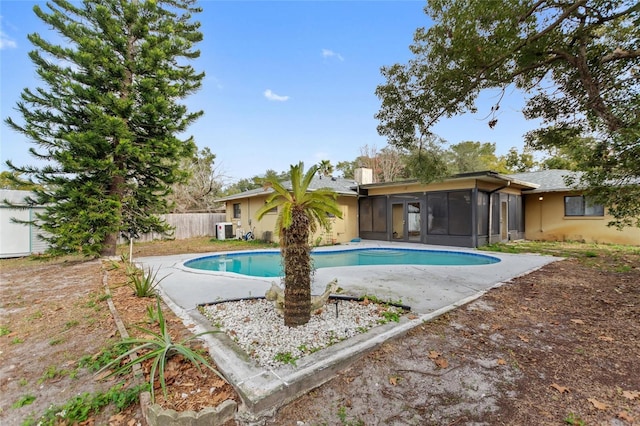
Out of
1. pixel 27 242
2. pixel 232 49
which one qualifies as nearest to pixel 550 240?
pixel 232 49

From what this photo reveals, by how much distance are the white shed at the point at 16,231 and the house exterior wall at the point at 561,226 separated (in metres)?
22.3

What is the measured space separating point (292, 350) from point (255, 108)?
1484 centimetres

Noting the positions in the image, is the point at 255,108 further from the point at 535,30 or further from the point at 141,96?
the point at 535,30

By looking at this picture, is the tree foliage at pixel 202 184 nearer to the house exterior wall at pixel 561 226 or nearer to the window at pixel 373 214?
the window at pixel 373 214

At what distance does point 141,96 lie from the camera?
370 inches

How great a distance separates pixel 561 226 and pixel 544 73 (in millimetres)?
10700

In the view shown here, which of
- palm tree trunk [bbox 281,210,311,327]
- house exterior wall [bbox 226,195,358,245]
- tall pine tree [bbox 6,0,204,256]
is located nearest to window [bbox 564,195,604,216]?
house exterior wall [bbox 226,195,358,245]

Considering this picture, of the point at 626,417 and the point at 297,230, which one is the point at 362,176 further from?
the point at 626,417

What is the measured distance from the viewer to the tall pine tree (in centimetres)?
852

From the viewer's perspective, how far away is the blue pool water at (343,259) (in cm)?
934

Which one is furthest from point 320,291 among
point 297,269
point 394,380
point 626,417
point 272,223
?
point 272,223

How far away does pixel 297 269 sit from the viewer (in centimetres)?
337

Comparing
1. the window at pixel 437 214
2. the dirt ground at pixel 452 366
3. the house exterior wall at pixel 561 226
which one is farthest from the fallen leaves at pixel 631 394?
the house exterior wall at pixel 561 226

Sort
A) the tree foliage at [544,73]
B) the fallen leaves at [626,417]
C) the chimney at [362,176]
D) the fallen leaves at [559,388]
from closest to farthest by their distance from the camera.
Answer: the fallen leaves at [626,417] < the fallen leaves at [559,388] < the tree foliage at [544,73] < the chimney at [362,176]
